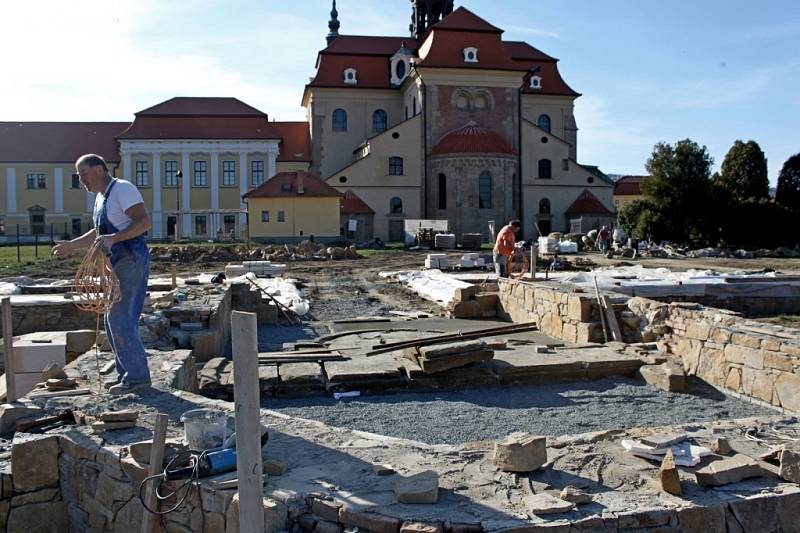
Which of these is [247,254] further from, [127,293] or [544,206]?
[127,293]

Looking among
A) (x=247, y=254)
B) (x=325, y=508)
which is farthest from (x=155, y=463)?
(x=247, y=254)

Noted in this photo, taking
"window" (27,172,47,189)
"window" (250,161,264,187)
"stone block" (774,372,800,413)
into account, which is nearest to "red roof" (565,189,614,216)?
"window" (250,161,264,187)

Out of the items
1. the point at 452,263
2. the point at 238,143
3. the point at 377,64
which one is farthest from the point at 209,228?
the point at 452,263

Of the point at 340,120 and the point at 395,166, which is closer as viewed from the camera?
the point at 395,166

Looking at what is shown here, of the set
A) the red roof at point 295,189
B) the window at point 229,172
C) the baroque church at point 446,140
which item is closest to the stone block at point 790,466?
the red roof at point 295,189

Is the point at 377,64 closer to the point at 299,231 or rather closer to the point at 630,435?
the point at 299,231

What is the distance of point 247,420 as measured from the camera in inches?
153

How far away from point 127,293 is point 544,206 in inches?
1920

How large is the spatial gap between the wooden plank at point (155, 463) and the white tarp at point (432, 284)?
43.7ft

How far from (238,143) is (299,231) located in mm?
15399

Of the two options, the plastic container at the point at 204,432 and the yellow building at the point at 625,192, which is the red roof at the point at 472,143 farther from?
the plastic container at the point at 204,432

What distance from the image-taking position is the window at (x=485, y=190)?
4828cm

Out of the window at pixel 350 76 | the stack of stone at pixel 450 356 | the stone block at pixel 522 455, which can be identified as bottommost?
the stack of stone at pixel 450 356

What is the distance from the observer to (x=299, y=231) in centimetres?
4503
